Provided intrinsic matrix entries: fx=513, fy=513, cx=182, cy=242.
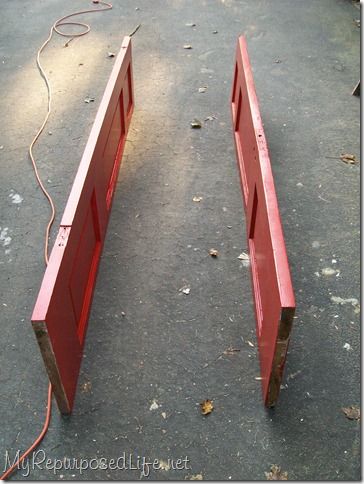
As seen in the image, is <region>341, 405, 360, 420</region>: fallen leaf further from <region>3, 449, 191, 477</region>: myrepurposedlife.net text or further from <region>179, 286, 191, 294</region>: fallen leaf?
<region>179, 286, 191, 294</region>: fallen leaf

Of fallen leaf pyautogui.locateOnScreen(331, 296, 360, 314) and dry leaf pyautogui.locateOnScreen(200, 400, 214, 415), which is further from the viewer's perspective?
fallen leaf pyautogui.locateOnScreen(331, 296, 360, 314)

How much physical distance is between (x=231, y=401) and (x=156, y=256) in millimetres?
1097

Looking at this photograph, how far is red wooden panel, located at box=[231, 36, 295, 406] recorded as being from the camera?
7.25 ft

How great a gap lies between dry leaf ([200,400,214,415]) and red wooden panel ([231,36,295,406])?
0.89ft

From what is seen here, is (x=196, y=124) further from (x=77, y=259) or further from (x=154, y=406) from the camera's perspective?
(x=154, y=406)

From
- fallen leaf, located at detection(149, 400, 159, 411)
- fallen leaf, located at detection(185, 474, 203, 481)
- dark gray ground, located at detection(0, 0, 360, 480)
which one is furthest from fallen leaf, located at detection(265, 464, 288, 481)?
fallen leaf, located at detection(149, 400, 159, 411)

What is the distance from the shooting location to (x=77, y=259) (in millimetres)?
2658

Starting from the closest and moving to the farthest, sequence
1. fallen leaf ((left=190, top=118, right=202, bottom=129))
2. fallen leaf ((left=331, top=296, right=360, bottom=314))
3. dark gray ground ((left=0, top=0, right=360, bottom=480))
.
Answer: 1. dark gray ground ((left=0, top=0, right=360, bottom=480))
2. fallen leaf ((left=331, top=296, right=360, bottom=314))
3. fallen leaf ((left=190, top=118, right=202, bottom=129))

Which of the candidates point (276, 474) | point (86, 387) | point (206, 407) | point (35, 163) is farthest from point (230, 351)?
point (35, 163)

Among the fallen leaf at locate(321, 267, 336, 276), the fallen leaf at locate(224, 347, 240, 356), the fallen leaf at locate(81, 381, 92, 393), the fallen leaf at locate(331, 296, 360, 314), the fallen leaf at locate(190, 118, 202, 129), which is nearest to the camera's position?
the fallen leaf at locate(81, 381, 92, 393)

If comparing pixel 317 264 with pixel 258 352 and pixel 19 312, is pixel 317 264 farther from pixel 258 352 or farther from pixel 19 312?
pixel 19 312

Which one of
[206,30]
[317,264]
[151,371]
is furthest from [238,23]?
[151,371]

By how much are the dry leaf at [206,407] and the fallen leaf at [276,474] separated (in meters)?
0.39

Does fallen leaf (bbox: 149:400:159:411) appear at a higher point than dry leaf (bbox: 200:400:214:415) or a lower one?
higher
